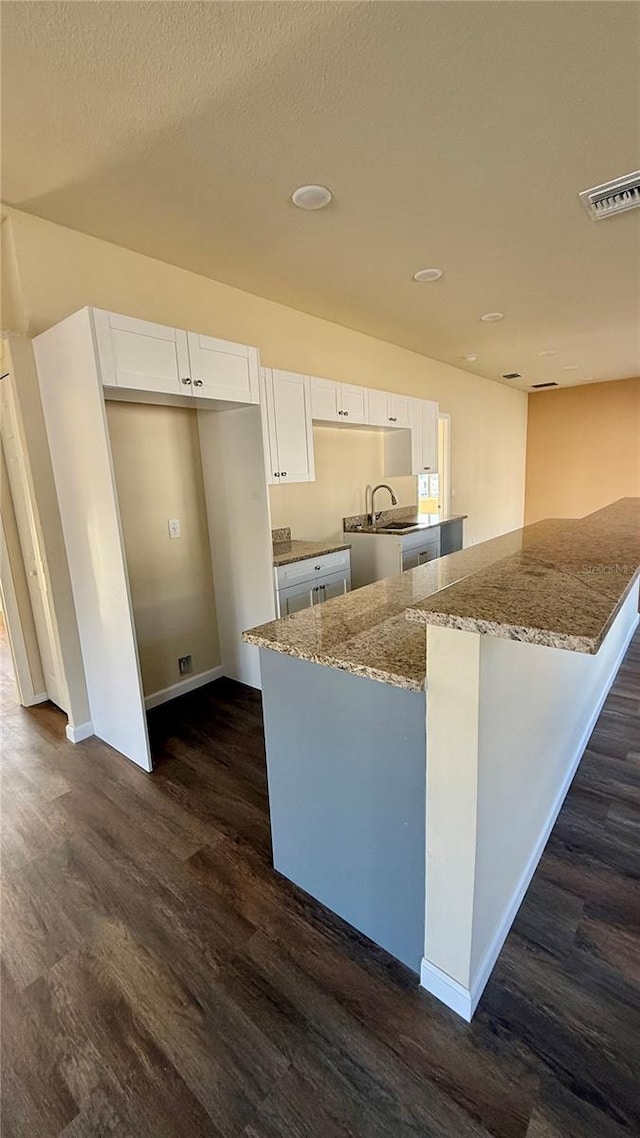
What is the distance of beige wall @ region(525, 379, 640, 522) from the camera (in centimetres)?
743

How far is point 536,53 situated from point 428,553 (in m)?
3.32

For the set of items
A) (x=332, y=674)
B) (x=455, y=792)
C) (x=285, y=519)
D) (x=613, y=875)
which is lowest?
(x=613, y=875)

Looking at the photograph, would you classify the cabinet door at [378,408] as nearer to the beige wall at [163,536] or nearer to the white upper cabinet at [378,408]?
the white upper cabinet at [378,408]

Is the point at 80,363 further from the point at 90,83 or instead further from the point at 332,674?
the point at 332,674

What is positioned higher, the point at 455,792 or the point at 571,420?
the point at 571,420

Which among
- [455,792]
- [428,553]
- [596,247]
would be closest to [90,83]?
[455,792]

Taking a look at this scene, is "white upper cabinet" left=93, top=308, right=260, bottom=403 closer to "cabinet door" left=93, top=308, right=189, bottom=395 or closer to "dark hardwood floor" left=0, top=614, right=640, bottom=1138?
"cabinet door" left=93, top=308, right=189, bottom=395

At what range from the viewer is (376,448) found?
4680 millimetres

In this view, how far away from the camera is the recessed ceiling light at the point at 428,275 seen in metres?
3.00

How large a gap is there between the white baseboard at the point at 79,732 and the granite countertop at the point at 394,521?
8.28ft

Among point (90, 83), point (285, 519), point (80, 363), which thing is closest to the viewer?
point (90, 83)

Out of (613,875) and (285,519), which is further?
(285,519)

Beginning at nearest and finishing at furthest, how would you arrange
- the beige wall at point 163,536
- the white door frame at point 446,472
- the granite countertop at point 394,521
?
the beige wall at point 163,536 → the granite countertop at point 394,521 → the white door frame at point 446,472

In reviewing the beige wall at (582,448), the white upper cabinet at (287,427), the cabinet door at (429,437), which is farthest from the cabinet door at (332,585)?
the beige wall at (582,448)
